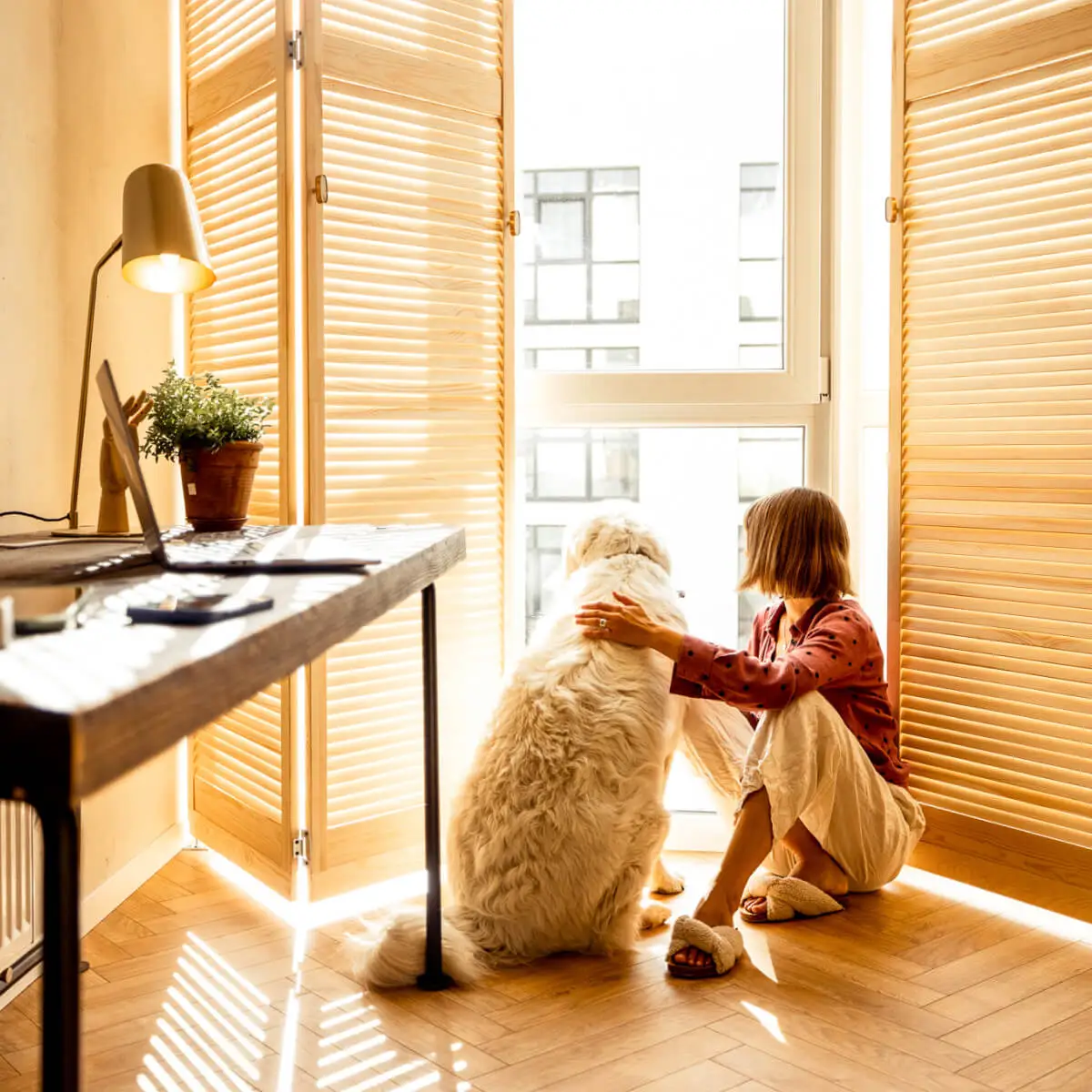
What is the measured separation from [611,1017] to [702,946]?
0.79ft

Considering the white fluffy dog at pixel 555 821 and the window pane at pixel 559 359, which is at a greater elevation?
the window pane at pixel 559 359

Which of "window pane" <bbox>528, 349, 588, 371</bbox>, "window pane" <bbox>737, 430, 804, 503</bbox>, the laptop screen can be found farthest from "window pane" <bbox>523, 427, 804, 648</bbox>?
the laptop screen

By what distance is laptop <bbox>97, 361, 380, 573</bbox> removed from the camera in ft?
4.46

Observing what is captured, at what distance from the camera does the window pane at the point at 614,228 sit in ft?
9.34

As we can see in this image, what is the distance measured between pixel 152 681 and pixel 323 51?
81.5 inches

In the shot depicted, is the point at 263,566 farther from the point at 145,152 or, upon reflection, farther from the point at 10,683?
the point at 145,152

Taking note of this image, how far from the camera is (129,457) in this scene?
137 centimetres

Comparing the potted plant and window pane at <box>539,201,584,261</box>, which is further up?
window pane at <box>539,201,584,261</box>

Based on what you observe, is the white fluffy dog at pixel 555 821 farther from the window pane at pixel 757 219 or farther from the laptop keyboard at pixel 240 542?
the window pane at pixel 757 219

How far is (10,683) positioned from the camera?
708 mm

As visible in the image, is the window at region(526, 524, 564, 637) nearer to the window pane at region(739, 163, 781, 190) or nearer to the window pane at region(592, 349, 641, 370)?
the window pane at region(592, 349, 641, 370)

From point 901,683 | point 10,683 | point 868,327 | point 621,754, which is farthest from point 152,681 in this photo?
point 868,327

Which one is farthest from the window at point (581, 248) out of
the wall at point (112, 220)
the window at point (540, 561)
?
the wall at point (112, 220)

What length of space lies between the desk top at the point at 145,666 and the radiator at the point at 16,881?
866 millimetres
